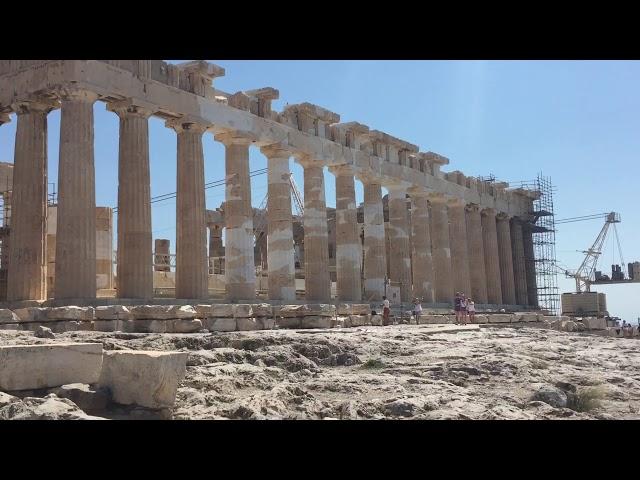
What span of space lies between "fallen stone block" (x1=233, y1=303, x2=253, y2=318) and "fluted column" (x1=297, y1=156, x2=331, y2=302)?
1232 centimetres

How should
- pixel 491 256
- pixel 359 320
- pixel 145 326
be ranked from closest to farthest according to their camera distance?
pixel 145 326, pixel 359 320, pixel 491 256

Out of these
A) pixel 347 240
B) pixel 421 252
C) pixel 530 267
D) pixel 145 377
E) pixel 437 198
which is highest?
pixel 437 198

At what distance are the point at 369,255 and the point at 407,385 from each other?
74.4 ft

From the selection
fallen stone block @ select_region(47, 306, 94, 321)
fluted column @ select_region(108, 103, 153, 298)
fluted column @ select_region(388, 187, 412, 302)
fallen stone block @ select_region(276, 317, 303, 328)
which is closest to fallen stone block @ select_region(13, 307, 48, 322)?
fallen stone block @ select_region(47, 306, 94, 321)

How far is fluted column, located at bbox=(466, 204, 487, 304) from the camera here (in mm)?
40844

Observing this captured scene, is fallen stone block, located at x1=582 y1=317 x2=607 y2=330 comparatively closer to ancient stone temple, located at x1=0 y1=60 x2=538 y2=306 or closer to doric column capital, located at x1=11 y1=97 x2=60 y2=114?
ancient stone temple, located at x1=0 y1=60 x2=538 y2=306

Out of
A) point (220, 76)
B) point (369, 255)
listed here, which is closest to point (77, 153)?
point (220, 76)

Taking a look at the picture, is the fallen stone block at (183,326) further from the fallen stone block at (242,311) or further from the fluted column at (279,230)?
the fluted column at (279,230)

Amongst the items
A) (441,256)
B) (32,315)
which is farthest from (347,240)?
(32,315)

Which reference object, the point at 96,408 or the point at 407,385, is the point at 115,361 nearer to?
the point at 96,408

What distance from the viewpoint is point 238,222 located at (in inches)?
1038

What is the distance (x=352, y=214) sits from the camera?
105ft

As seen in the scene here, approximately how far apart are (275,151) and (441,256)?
13168 millimetres

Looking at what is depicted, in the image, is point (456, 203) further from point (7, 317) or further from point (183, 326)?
point (7, 317)
